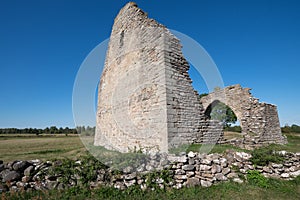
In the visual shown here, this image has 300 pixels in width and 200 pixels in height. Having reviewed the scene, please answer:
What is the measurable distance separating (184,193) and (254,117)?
11.5m

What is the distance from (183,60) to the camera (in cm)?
829

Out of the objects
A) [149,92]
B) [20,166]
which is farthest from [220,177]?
[20,166]

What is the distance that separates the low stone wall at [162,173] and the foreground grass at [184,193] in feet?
0.59

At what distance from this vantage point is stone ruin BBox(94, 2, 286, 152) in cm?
715

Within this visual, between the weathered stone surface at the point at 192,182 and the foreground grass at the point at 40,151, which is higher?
Result: the weathered stone surface at the point at 192,182

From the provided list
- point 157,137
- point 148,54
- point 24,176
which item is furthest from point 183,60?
point 24,176

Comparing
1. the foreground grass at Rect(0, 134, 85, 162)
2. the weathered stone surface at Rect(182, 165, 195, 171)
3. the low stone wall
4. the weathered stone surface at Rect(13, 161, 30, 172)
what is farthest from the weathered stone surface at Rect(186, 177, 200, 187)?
the foreground grass at Rect(0, 134, 85, 162)

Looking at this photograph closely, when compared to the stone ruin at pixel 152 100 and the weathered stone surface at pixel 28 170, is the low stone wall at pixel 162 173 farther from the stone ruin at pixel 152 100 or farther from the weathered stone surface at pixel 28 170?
the stone ruin at pixel 152 100

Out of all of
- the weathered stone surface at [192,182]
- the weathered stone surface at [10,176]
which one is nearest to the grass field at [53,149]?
the weathered stone surface at [192,182]

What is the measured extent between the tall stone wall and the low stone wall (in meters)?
1.68

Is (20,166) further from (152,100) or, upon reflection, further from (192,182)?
(152,100)

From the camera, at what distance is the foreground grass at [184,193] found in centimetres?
407

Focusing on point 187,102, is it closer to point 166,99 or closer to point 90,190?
point 166,99

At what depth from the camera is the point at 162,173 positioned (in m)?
4.62
